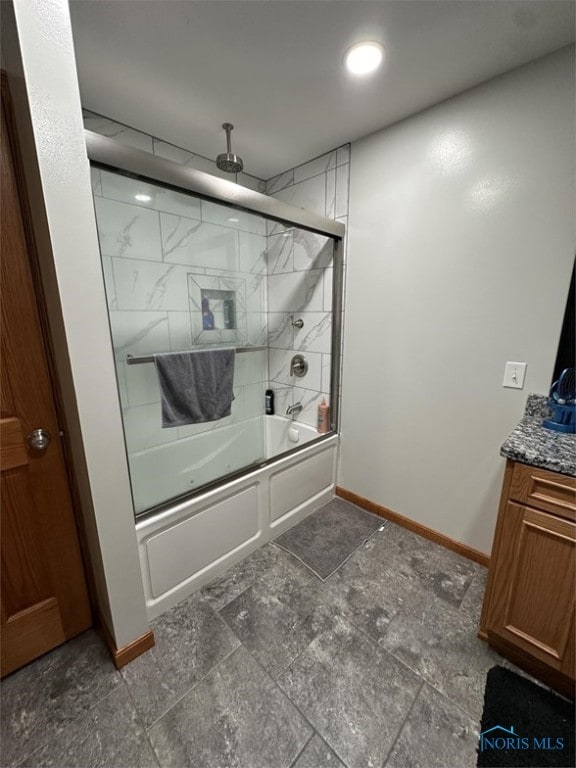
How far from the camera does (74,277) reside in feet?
2.99

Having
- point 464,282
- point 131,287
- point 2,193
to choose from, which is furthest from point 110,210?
point 464,282

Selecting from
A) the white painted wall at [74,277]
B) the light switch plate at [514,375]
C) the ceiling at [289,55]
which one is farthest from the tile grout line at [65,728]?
the ceiling at [289,55]

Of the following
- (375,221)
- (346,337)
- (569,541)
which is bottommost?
(569,541)

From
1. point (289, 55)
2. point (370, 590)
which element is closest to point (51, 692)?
point (370, 590)

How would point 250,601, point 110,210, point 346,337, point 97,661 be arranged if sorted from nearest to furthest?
point 97,661 < point 250,601 < point 110,210 < point 346,337

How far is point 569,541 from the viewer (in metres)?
0.98

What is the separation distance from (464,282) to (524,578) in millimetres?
1303

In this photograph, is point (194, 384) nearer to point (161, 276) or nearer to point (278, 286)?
point (161, 276)

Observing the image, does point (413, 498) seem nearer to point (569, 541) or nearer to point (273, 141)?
point (569, 541)

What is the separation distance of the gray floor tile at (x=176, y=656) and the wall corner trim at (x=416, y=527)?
1187mm

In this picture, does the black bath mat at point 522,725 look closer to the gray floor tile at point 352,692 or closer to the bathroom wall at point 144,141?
the gray floor tile at point 352,692

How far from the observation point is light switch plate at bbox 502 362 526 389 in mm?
1453

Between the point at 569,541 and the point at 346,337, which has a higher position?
the point at 346,337

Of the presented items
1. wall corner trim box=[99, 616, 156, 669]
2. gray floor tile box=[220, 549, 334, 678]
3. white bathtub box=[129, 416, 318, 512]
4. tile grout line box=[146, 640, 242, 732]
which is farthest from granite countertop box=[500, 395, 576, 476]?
wall corner trim box=[99, 616, 156, 669]
